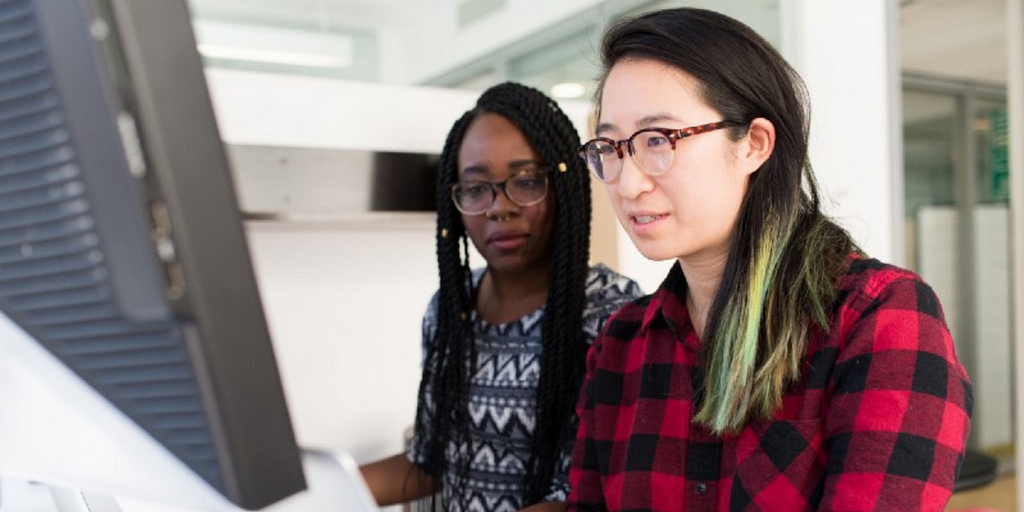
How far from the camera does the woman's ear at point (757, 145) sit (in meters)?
0.93

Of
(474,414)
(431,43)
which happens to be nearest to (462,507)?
(474,414)

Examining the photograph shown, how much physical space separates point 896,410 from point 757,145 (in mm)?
309

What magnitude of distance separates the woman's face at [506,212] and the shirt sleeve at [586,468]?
0.27 metres

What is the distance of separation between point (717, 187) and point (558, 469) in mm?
520

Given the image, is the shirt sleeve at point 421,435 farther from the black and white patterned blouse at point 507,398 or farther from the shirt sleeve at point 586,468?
the shirt sleeve at point 586,468

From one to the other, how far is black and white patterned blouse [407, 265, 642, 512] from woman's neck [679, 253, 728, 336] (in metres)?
0.30

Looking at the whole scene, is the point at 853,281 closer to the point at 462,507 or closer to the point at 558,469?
the point at 558,469

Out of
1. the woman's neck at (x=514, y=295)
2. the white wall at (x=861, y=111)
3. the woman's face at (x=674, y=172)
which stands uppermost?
the white wall at (x=861, y=111)

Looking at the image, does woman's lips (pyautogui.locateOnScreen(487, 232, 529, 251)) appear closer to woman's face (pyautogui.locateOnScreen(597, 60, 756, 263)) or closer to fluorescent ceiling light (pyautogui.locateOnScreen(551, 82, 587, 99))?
woman's face (pyautogui.locateOnScreen(597, 60, 756, 263))

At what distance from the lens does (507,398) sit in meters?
1.31

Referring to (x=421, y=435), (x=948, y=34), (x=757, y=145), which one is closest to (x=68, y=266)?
(x=757, y=145)

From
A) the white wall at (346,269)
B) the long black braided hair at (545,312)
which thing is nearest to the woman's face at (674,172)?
the long black braided hair at (545,312)

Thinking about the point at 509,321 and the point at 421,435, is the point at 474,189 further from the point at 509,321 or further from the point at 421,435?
the point at 421,435

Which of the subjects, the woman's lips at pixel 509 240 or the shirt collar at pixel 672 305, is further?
the woman's lips at pixel 509 240
